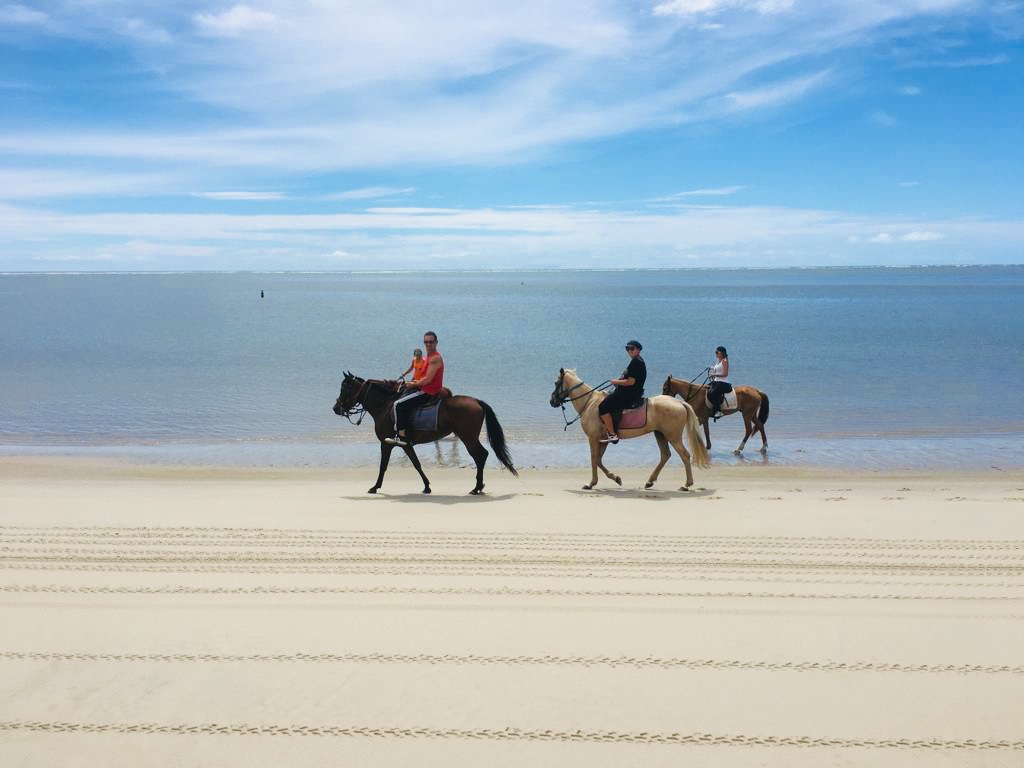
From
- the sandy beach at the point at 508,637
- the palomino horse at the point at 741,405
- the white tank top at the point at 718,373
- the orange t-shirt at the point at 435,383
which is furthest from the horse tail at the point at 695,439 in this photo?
the white tank top at the point at 718,373

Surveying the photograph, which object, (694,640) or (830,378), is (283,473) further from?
(830,378)

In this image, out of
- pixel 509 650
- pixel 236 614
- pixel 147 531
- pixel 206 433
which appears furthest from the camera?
pixel 206 433

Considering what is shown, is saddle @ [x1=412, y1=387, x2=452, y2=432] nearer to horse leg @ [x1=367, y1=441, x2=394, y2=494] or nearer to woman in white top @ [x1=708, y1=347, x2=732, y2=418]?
horse leg @ [x1=367, y1=441, x2=394, y2=494]

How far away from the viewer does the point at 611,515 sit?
1072 centimetres

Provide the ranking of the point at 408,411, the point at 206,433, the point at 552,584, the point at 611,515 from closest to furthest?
the point at 552,584 → the point at 611,515 → the point at 408,411 → the point at 206,433

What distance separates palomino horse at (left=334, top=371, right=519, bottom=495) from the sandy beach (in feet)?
6.39

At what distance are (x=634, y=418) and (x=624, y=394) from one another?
46 centimetres

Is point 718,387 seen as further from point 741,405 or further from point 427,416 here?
point 427,416

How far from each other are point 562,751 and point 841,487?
10.6 m

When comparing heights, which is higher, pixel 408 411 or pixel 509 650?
pixel 408 411

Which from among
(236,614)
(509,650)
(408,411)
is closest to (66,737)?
(236,614)

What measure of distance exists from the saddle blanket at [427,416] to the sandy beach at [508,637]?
2030mm

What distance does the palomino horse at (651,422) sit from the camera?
12.8 metres

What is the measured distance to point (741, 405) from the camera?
58.3ft
